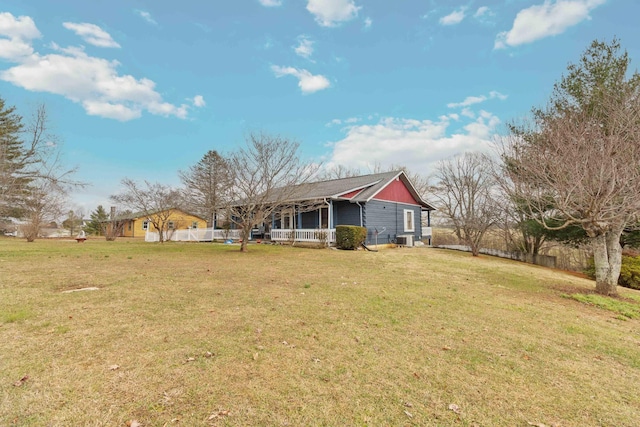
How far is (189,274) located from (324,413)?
6.46m

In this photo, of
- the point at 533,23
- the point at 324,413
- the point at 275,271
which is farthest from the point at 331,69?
the point at 324,413

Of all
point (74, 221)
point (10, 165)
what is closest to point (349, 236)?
point (10, 165)

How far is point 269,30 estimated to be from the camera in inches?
596

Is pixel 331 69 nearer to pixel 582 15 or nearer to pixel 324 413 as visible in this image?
pixel 582 15

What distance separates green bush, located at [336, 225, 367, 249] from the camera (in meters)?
15.6

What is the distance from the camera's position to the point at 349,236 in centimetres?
1559

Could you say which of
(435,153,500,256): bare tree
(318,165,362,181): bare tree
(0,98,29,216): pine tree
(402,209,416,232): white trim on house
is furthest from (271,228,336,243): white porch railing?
(318,165,362,181): bare tree

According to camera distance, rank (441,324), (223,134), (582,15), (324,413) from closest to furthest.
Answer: (324,413)
(441,324)
(582,15)
(223,134)

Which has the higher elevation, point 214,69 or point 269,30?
point 269,30

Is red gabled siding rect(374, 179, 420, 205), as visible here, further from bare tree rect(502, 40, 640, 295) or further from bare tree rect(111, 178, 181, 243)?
bare tree rect(111, 178, 181, 243)

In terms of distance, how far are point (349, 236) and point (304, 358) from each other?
12464mm

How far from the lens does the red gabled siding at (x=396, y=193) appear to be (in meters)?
19.1

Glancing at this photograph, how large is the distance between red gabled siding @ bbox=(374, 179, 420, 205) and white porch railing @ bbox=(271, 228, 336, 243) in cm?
400

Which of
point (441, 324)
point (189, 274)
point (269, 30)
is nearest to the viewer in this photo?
point (441, 324)
